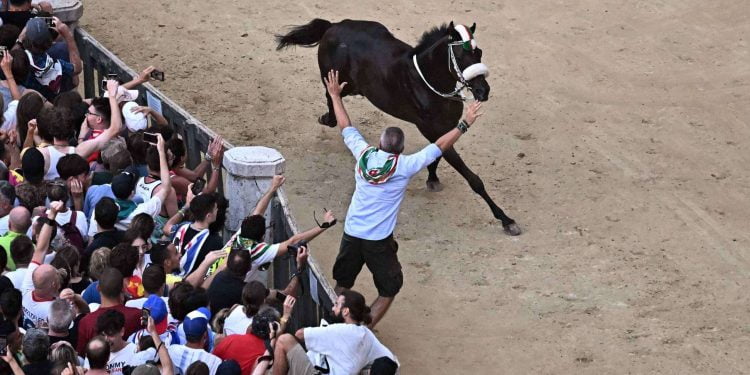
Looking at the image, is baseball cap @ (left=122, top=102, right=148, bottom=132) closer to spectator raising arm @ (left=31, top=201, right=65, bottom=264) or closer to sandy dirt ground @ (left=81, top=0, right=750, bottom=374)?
spectator raising arm @ (left=31, top=201, right=65, bottom=264)

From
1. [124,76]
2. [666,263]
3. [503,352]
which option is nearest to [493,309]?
[503,352]

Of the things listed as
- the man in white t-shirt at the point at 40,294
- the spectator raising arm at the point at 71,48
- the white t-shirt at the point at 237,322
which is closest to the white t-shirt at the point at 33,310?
the man in white t-shirt at the point at 40,294

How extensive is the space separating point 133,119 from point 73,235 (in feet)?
5.58

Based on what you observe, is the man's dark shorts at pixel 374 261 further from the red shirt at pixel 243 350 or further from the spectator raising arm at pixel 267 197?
the red shirt at pixel 243 350

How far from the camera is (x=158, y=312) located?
7.00m

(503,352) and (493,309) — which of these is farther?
(493,309)

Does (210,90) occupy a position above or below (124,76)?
below

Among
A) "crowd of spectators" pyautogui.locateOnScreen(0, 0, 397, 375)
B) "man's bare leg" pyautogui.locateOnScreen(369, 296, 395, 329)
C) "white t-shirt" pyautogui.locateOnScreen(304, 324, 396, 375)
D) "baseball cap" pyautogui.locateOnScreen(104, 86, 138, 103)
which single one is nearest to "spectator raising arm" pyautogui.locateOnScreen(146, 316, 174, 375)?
"crowd of spectators" pyautogui.locateOnScreen(0, 0, 397, 375)

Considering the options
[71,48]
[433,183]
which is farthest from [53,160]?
[433,183]

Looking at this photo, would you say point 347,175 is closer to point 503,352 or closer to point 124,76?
point 124,76

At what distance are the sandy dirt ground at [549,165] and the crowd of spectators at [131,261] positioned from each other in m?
2.00

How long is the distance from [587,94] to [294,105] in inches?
134

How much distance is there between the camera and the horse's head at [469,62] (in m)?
10.8

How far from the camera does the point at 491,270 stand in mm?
10586
